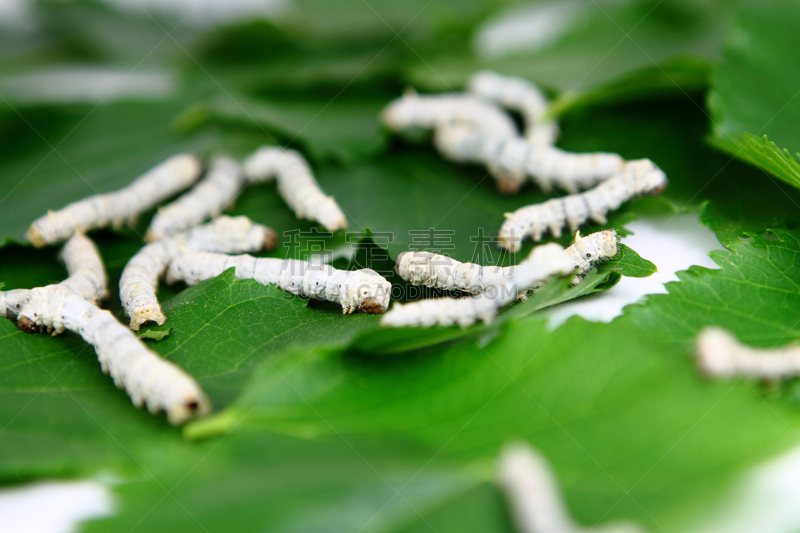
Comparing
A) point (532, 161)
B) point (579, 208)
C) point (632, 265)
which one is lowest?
point (632, 265)

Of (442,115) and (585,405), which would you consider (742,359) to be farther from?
(442,115)

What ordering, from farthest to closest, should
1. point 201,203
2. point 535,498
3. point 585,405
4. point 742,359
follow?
point 201,203 → point 742,359 → point 585,405 → point 535,498

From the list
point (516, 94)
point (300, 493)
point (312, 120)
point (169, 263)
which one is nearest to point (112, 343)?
point (169, 263)

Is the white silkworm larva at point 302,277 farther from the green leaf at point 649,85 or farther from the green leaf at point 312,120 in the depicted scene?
the green leaf at point 649,85

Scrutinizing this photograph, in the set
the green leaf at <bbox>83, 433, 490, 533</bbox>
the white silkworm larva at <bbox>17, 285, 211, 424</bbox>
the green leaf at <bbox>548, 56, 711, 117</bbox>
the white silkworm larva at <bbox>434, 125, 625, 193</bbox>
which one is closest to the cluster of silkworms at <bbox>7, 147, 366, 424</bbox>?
the white silkworm larva at <bbox>17, 285, 211, 424</bbox>

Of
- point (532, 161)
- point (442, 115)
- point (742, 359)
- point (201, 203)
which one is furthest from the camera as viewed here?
point (442, 115)

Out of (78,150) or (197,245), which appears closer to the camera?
(197,245)

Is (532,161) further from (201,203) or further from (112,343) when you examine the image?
(112,343)

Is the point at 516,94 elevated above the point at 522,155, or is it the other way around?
the point at 516,94

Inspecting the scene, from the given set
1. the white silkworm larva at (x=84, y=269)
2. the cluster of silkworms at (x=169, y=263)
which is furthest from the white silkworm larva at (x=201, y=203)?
the white silkworm larva at (x=84, y=269)
